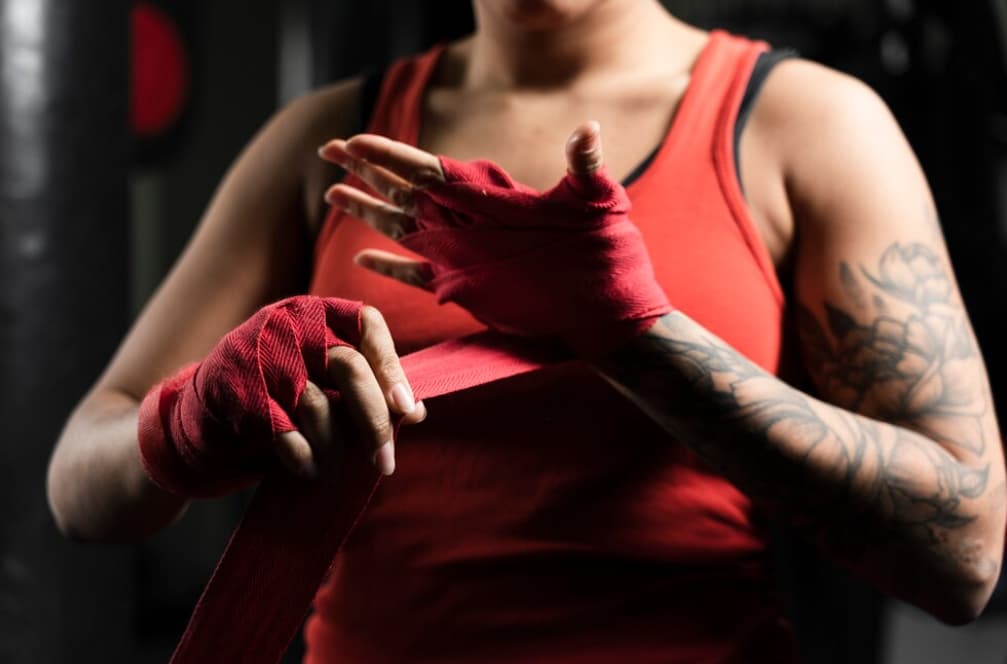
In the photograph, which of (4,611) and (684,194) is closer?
(684,194)

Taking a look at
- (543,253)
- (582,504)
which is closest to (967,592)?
(582,504)

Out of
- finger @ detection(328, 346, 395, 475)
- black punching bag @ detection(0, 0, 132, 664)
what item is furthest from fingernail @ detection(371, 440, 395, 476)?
black punching bag @ detection(0, 0, 132, 664)

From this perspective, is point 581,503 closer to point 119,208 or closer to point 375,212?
point 375,212

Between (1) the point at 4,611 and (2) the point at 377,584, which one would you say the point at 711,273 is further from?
(1) the point at 4,611

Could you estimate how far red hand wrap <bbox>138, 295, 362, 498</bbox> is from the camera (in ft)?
1.93

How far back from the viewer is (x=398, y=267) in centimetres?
77

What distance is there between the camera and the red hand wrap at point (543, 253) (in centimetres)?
65

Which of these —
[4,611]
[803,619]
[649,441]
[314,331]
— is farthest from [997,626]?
[314,331]

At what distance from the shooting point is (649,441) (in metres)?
0.79

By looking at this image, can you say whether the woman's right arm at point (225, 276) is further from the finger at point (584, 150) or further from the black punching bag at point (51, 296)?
the black punching bag at point (51, 296)

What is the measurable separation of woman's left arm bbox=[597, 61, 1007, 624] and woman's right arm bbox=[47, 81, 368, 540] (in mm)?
335

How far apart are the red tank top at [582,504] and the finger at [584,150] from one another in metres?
0.18

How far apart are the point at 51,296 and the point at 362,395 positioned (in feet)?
2.98

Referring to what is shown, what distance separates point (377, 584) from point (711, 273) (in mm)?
335
